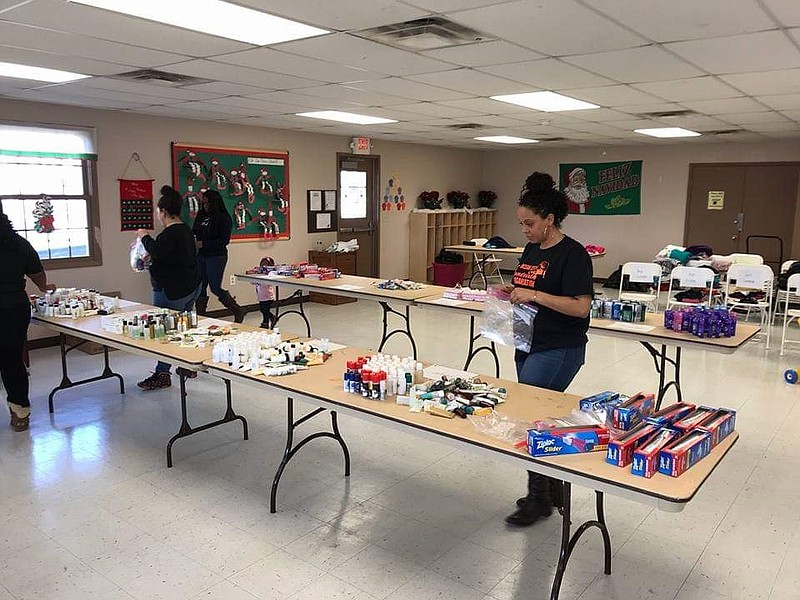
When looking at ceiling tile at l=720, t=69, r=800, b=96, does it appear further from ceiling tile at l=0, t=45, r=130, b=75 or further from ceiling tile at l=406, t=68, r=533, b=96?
ceiling tile at l=0, t=45, r=130, b=75

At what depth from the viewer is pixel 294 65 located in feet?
14.2

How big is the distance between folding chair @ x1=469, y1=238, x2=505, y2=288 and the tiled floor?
22.0ft

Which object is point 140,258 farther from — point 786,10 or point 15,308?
point 786,10

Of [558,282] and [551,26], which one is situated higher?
[551,26]

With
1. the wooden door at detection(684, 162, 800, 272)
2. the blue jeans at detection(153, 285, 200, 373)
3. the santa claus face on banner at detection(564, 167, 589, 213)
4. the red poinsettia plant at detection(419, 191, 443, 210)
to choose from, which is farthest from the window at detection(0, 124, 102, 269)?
the wooden door at detection(684, 162, 800, 272)

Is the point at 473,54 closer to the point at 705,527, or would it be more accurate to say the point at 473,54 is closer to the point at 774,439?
the point at 705,527

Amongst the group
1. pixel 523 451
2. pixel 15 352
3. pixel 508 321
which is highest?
pixel 508 321

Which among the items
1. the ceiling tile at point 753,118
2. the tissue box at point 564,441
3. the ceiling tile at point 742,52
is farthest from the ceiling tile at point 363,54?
the ceiling tile at point 753,118

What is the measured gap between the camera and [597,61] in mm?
4148

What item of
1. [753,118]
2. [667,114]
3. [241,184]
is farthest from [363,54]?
[753,118]

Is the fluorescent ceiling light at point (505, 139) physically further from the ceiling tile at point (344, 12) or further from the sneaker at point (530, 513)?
the sneaker at point (530, 513)

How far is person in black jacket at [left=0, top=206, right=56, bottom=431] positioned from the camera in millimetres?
3957

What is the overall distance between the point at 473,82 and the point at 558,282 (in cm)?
267

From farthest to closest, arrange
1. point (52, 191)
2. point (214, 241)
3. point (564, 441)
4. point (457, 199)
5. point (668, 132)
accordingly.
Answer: point (457, 199) → point (668, 132) → point (214, 241) → point (52, 191) → point (564, 441)
